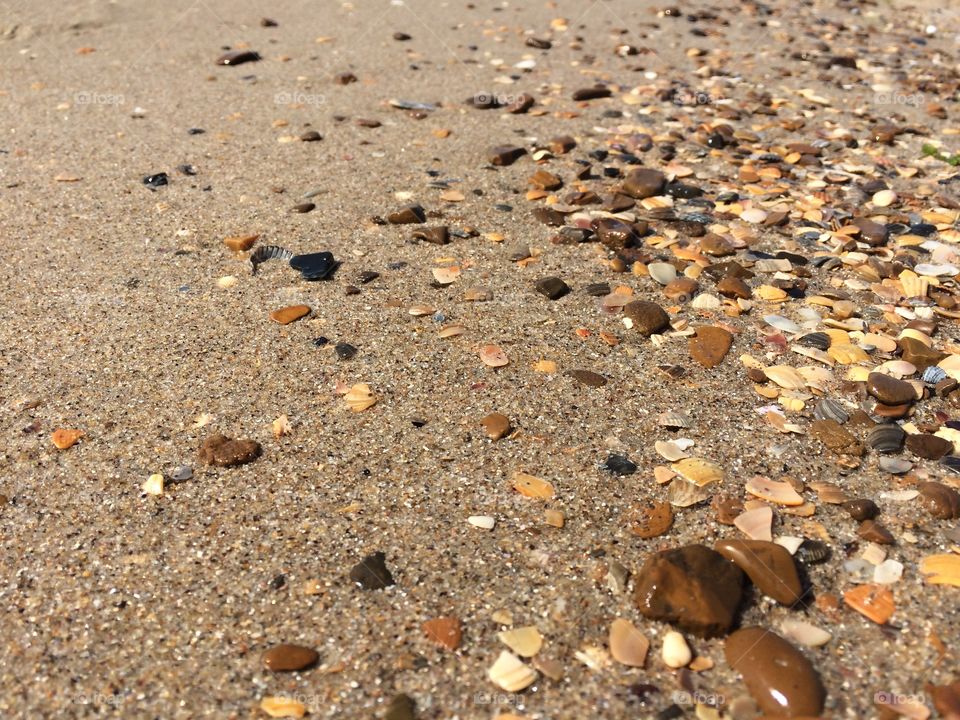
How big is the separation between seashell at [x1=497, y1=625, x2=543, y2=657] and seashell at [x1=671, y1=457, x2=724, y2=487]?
2.41 feet

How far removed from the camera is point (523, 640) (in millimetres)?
2020

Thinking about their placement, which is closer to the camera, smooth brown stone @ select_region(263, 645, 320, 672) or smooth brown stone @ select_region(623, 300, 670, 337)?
smooth brown stone @ select_region(263, 645, 320, 672)

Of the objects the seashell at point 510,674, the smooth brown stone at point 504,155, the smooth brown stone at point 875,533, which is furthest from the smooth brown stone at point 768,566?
the smooth brown stone at point 504,155

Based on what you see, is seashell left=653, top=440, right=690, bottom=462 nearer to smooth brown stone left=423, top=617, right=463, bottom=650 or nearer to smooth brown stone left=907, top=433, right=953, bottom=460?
smooth brown stone left=907, top=433, right=953, bottom=460

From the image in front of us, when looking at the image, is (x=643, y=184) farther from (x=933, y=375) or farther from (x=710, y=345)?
(x=933, y=375)

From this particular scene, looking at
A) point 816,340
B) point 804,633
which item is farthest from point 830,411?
point 804,633

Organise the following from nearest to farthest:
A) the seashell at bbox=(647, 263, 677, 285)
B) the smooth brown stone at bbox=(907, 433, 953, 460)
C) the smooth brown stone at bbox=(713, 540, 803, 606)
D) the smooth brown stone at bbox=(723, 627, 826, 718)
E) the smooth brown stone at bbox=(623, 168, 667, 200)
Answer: the smooth brown stone at bbox=(723, 627, 826, 718), the smooth brown stone at bbox=(713, 540, 803, 606), the smooth brown stone at bbox=(907, 433, 953, 460), the seashell at bbox=(647, 263, 677, 285), the smooth brown stone at bbox=(623, 168, 667, 200)

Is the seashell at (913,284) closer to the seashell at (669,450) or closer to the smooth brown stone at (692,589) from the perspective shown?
the seashell at (669,450)

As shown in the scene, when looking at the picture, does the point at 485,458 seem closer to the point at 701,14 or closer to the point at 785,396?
the point at 785,396

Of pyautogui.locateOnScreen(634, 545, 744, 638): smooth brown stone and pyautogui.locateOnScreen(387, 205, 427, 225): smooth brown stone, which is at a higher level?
pyautogui.locateOnScreen(387, 205, 427, 225): smooth brown stone

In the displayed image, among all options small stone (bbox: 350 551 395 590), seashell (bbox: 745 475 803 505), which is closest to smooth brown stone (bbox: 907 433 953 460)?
seashell (bbox: 745 475 803 505)

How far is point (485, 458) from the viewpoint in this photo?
102 inches

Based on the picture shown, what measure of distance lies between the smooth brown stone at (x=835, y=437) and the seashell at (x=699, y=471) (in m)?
0.40

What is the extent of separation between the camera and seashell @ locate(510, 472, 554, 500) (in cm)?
245
